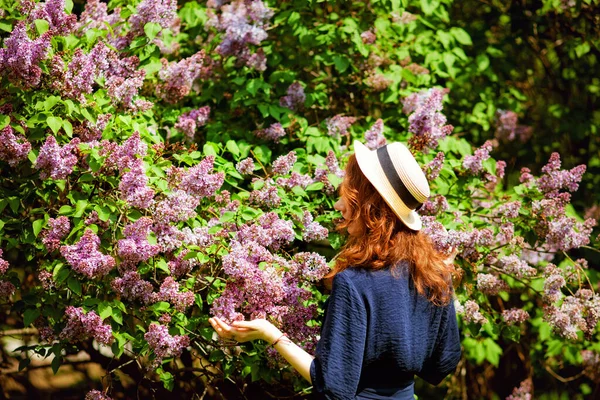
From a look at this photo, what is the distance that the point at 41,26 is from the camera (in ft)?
9.45

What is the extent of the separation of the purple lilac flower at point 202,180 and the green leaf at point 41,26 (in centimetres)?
78

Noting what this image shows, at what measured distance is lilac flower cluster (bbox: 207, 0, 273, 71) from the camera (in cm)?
373

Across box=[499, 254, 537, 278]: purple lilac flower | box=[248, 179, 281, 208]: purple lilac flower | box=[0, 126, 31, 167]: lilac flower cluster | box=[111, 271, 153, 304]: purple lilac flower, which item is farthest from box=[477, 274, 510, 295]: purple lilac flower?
box=[0, 126, 31, 167]: lilac flower cluster

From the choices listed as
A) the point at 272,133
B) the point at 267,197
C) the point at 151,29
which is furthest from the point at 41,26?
the point at 272,133

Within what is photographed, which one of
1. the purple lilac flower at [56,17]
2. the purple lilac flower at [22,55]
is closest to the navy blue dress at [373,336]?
the purple lilac flower at [22,55]

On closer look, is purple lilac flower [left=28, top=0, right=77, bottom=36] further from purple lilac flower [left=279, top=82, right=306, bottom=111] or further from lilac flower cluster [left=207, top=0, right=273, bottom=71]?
purple lilac flower [left=279, top=82, right=306, bottom=111]

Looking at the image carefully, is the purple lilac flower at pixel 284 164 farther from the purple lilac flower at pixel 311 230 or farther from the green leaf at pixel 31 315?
the green leaf at pixel 31 315

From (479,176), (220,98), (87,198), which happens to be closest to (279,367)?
(87,198)

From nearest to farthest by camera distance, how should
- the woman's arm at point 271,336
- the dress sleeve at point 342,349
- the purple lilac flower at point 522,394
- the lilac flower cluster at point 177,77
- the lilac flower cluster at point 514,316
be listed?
the dress sleeve at point 342,349 < the woman's arm at point 271,336 < the lilac flower cluster at point 514,316 < the lilac flower cluster at point 177,77 < the purple lilac flower at point 522,394

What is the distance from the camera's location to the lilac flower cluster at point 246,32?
3.73 metres

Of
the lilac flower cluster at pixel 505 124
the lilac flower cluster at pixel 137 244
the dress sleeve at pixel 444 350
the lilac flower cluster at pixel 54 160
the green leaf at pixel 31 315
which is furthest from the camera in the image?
the lilac flower cluster at pixel 505 124

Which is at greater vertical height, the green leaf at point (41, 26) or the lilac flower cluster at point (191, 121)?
the green leaf at point (41, 26)

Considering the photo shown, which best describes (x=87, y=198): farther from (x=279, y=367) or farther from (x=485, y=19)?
(x=485, y=19)

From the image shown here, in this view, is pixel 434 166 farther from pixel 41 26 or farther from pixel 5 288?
pixel 5 288
